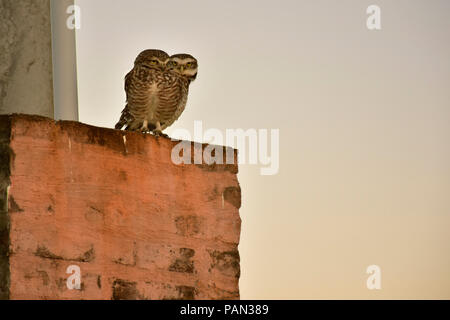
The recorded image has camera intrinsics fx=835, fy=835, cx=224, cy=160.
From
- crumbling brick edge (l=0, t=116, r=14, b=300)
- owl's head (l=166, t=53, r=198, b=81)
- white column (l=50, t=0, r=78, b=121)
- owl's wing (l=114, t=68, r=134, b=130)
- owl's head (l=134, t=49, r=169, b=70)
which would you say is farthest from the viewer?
owl's head (l=166, t=53, r=198, b=81)

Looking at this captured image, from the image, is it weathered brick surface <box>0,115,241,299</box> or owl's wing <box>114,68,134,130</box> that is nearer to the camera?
weathered brick surface <box>0,115,241,299</box>

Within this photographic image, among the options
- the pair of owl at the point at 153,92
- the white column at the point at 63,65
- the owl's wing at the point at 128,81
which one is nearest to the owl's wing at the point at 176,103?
the pair of owl at the point at 153,92

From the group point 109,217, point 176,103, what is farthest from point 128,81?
point 109,217


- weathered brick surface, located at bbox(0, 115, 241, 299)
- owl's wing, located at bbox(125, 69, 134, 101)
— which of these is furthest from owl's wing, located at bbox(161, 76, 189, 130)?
weathered brick surface, located at bbox(0, 115, 241, 299)

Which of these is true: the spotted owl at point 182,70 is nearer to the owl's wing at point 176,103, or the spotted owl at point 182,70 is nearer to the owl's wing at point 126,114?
the owl's wing at point 176,103

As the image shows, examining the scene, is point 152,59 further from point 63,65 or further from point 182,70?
point 63,65

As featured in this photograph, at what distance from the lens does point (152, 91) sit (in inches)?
191

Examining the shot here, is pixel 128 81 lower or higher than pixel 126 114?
higher

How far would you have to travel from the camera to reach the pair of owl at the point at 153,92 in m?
Answer: 4.85

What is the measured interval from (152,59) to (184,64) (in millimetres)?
343

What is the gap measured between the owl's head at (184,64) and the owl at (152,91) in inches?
4.1

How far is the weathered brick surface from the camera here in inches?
107
